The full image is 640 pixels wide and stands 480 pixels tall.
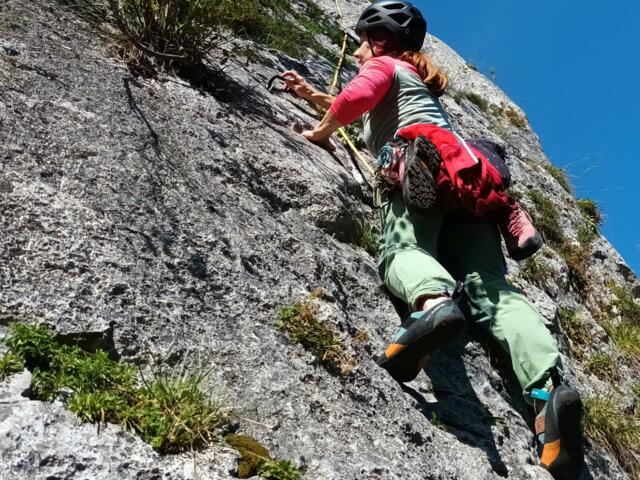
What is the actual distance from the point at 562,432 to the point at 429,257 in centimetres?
117

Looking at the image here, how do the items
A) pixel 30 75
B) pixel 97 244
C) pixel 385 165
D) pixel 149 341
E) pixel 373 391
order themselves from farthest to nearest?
pixel 385 165, pixel 30 75, pixel 373 391, pixel 97 244, pixel 149 341

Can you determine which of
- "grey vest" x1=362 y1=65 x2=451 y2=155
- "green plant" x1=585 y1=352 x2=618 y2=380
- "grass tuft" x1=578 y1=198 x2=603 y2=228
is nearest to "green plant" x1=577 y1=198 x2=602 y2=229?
"grass tuft" x1=578 y1=198 x2=603 y2=228

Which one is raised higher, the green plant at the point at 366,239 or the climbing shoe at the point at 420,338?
the climbing shoe at the point at 420,338

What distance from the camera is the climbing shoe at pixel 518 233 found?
4.05 meters

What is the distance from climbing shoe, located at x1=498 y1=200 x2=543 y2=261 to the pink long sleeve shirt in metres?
0.78

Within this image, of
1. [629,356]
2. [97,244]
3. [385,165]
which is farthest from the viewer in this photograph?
[629,356]

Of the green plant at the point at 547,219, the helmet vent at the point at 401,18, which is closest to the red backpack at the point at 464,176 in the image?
the helmet vent at the point at 401,18

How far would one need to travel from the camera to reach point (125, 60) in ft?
15.1

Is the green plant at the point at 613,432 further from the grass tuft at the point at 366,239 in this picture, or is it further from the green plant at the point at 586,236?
the green plant at the point at 586,236

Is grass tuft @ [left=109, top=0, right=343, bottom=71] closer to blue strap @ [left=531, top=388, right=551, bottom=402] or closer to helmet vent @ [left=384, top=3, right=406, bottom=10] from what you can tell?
helmet vent @ [left=384, top=3, right=406, bottom=10]

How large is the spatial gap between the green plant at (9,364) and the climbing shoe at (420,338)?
1830 mm

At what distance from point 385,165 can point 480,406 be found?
159 centimetres

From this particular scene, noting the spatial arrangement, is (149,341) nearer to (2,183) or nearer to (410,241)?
(2,183)

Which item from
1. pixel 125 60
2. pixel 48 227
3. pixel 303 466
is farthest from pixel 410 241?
pixel 125 60
